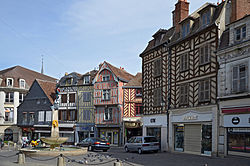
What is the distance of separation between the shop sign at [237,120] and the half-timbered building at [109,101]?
19007mm

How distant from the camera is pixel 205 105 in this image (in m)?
19.3

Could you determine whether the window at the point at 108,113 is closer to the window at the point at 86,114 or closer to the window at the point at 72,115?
the window at the point at 86,114

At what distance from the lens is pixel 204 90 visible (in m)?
19.5

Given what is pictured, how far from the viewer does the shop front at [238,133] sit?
1603 centimetres

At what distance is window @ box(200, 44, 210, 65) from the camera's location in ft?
63.4

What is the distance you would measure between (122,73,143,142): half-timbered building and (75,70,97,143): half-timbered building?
4813mm

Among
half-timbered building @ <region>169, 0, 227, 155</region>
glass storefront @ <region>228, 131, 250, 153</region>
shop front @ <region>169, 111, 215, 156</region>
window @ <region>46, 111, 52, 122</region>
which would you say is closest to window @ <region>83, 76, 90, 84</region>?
window @ <region>46, 111, 52, 122</region>

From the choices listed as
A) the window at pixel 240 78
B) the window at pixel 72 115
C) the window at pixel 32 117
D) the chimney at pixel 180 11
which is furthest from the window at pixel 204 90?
the window at pixel 32 117

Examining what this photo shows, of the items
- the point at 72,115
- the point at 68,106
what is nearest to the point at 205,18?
the point at 72,115

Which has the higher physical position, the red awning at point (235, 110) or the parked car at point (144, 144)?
the red awning at point (235, 110)

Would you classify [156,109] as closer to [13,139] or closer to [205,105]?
[205,105]

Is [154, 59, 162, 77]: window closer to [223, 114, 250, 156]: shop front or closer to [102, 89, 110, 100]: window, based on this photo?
[223, 114, 250, 156]: shop front

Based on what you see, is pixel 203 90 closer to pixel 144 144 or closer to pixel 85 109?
pixel 144 144

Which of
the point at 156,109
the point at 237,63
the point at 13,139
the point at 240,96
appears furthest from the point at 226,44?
the point at 13,139
